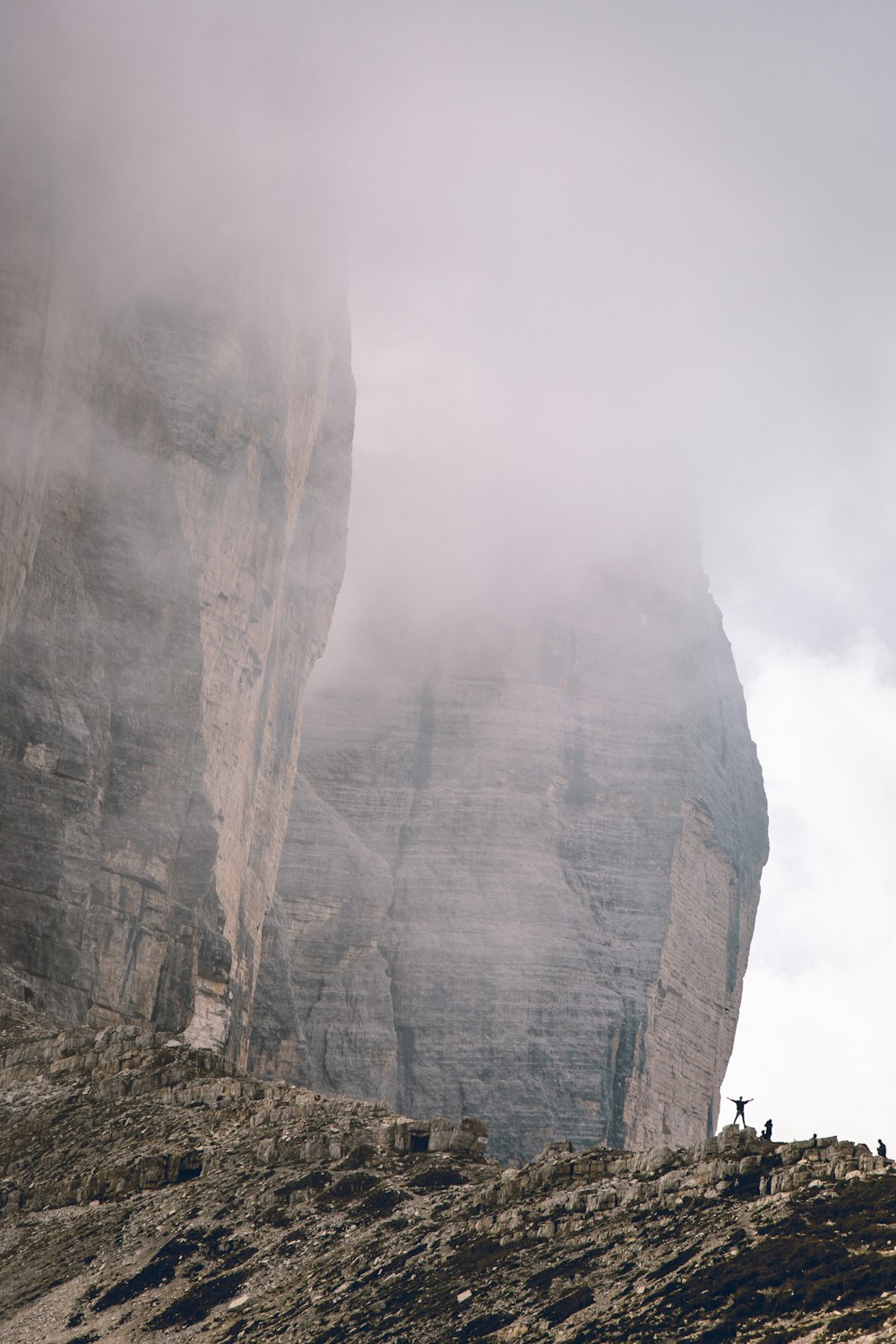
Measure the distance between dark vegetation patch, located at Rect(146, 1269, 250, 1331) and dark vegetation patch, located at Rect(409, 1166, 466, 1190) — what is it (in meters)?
7.50

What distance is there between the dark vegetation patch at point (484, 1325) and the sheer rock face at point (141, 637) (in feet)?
182

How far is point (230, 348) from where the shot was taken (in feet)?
462

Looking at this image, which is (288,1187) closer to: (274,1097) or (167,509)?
(274,1097)

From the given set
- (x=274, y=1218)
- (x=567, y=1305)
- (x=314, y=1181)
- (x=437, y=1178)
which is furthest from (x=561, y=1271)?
(x=314, y=1181)

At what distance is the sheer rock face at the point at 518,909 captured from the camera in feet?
556

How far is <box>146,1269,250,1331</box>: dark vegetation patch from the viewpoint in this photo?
220 ft

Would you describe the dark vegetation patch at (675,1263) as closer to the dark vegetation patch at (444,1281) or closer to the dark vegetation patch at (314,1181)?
the dark vegetation patch at (444,1281)

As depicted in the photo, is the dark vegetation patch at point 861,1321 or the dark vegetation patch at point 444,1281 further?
the dark vegetation patch at point 444,1281

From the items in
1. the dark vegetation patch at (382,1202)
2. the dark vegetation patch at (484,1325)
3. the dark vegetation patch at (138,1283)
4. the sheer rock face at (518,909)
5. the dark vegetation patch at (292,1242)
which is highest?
the sheer rock face at (518,909)

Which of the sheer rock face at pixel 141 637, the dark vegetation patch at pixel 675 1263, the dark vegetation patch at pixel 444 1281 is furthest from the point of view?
the sheer rock face at pixel 141 637

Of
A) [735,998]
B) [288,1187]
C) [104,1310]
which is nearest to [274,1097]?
[288,1187]

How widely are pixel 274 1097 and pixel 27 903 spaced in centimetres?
3077

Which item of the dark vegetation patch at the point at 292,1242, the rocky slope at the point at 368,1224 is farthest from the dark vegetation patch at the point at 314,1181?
the dark vegetation patch at the point at 292,1242

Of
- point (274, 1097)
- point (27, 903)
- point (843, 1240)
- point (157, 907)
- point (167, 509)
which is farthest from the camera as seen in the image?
point (167, 509)
